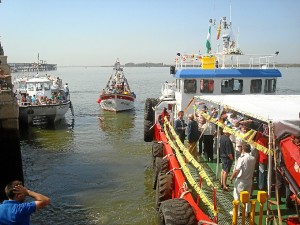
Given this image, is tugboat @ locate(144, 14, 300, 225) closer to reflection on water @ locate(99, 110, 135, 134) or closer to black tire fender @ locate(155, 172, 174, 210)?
black tire fender @ locate(155, 172, 174, 210)

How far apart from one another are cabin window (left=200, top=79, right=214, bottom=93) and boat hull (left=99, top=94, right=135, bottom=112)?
58.0 feet

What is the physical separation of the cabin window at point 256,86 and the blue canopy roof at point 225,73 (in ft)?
0.76

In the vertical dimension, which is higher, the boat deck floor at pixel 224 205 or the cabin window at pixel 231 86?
the cabin window at pixel 231 86

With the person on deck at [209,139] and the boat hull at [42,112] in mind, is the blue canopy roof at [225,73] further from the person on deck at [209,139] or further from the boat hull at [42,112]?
the boat hull at [42,112]

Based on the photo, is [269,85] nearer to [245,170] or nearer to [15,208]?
[245,170]

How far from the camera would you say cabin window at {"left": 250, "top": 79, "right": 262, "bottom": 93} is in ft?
45.4

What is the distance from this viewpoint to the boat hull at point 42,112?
2202 cm

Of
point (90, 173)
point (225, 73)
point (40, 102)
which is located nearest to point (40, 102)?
point (40, 102)

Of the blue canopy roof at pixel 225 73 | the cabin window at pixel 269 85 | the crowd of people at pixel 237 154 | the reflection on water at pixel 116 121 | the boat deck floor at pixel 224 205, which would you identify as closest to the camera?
the boat deck floor at pixel 224 205

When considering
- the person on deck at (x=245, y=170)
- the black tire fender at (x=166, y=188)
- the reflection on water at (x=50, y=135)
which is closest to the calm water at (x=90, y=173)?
the reflection on water at (x=50, y=135)

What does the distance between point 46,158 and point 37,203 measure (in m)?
11.9

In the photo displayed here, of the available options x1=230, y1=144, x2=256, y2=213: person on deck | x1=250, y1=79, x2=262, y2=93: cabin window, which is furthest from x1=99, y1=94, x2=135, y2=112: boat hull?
x1=230, y1=144, x2=256, y2=213: person on deck

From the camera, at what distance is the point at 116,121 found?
26.7 metres

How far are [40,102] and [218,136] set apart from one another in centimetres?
1772
